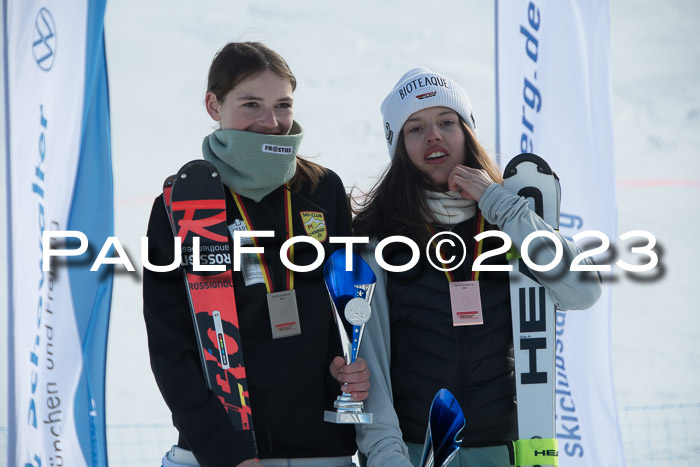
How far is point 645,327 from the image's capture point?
26.2 ft

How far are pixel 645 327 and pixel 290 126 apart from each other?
692 centimetres

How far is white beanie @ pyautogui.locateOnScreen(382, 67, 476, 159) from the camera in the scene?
7.19ft

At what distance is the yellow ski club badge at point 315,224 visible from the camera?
1946mm

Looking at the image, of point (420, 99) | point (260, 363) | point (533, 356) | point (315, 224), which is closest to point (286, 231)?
point (315, 224)

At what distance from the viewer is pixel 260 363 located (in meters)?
1.84

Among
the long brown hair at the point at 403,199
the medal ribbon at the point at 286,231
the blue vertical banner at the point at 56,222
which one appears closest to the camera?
the medal ribbon at the point at 286,231

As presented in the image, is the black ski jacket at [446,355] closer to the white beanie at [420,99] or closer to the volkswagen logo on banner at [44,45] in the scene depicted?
Answer: the white beanie at [420,99]

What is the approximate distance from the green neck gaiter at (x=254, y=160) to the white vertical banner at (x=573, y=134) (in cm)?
199

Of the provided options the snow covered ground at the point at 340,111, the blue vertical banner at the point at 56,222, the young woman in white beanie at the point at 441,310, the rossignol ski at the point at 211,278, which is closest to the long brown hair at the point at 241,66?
the rossignol ski at the point at 211,278

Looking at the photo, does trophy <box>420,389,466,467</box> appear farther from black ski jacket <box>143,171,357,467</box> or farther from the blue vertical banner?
the blue vertical banner

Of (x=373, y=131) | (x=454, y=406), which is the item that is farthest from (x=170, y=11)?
(x=454, y=406)

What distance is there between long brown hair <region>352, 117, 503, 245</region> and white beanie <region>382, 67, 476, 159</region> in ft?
0.11

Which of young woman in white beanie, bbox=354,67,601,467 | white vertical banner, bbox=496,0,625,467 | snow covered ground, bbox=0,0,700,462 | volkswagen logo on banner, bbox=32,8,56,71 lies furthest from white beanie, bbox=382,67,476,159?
snow covered ground, bbox=0,0,700,462

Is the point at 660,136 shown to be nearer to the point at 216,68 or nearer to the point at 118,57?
the point at 118,57
